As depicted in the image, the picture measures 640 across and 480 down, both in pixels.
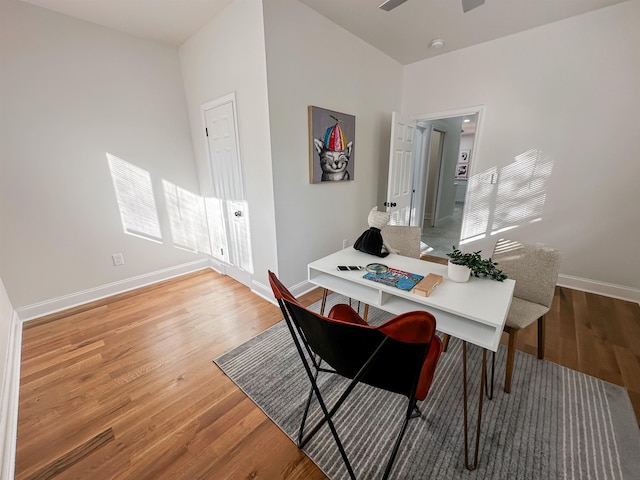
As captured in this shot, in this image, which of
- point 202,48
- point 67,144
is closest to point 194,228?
point 67,144

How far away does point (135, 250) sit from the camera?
284 cm

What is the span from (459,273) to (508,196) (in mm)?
2309

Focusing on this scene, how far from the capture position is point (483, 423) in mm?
1329

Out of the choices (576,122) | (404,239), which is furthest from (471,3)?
(576,122)

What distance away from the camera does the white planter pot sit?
1367 mm

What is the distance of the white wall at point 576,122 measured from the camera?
2.29 metres

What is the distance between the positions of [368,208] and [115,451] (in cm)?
315

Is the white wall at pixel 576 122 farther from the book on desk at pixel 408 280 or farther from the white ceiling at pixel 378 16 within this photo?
the book on desk at pixel 408 280

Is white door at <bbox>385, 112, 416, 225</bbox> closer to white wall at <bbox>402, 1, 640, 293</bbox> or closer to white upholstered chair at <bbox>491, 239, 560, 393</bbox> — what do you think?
white wall at <bbox>402, 1, 640, 293</bbox>

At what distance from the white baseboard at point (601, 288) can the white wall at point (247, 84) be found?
128 inches

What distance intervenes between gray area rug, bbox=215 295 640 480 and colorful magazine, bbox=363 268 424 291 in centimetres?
72

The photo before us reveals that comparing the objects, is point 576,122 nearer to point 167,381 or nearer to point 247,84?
point 247,84

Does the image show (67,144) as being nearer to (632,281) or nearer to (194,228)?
(194,228)

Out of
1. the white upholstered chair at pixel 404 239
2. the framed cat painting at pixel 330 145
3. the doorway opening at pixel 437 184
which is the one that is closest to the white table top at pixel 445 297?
the white upholstered chair at pixel 404 239
